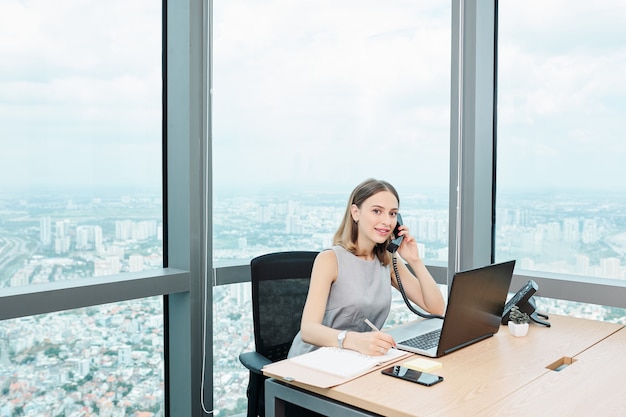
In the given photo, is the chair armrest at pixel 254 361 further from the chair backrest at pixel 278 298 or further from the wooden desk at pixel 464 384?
the wooden desk at pixel 464 384

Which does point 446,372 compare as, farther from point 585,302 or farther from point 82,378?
point 82,378

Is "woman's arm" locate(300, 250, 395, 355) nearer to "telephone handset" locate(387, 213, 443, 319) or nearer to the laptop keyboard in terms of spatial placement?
the laptop keyboard

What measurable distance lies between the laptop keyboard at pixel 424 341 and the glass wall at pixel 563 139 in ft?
3.04

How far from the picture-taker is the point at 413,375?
1.78 metres

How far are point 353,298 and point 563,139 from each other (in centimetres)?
134

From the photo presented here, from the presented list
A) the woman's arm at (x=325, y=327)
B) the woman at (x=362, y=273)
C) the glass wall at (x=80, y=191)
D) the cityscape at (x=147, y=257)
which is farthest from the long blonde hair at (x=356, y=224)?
the glass wall at (x=80, y=191)

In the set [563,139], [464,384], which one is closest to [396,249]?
[464,384]

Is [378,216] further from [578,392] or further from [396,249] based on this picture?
[578,392]

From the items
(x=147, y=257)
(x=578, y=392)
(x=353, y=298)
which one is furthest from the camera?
(x=147, y=257)

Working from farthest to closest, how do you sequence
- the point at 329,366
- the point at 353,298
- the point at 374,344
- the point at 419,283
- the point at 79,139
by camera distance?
the point at 79,139 → the point at 419,283 → the point at 353,298 → the point at 374,344 → the point at 329,366

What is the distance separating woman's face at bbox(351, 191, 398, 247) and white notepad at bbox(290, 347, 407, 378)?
53 cm

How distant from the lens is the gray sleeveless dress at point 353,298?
7.82 feet

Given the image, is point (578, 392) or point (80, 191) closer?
point (578, 392)

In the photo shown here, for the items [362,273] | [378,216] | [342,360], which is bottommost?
[342,360]
